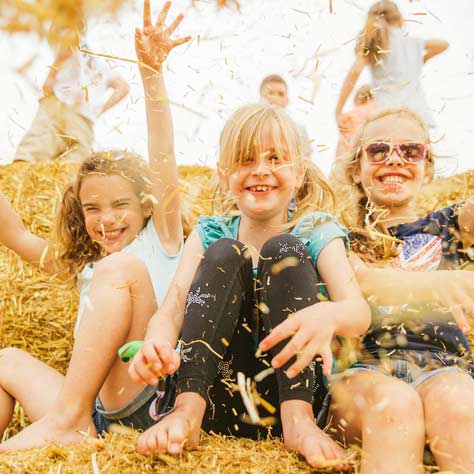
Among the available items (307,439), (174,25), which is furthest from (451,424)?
(174,25)

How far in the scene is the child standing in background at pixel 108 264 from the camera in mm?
1555

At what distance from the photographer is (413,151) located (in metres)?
2.07

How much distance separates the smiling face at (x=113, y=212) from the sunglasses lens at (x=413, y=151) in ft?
2.83

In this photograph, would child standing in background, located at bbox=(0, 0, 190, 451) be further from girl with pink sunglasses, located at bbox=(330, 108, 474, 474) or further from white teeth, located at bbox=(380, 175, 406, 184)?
white teeth, located at bbox=(380, 175, 406, 184)

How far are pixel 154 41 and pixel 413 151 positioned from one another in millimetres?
854

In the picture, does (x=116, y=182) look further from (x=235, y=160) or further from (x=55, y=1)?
(x=55, y=1)

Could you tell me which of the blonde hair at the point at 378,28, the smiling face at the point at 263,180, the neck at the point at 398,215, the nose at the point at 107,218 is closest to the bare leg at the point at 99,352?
the smiling face at the point at 263,180

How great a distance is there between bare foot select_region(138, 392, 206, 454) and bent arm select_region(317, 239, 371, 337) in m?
0.34

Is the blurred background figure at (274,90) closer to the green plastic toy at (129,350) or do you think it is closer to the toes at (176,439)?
the green plastic toy at (129,350)

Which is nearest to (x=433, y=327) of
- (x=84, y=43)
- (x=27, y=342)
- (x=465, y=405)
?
(x=465, y=405)

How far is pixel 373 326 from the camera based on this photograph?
174 centimetres

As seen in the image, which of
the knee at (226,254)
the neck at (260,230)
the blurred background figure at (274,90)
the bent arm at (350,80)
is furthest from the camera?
the blurred background figure at (274,90)

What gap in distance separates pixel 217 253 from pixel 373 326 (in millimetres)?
497

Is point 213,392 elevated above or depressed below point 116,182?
below
